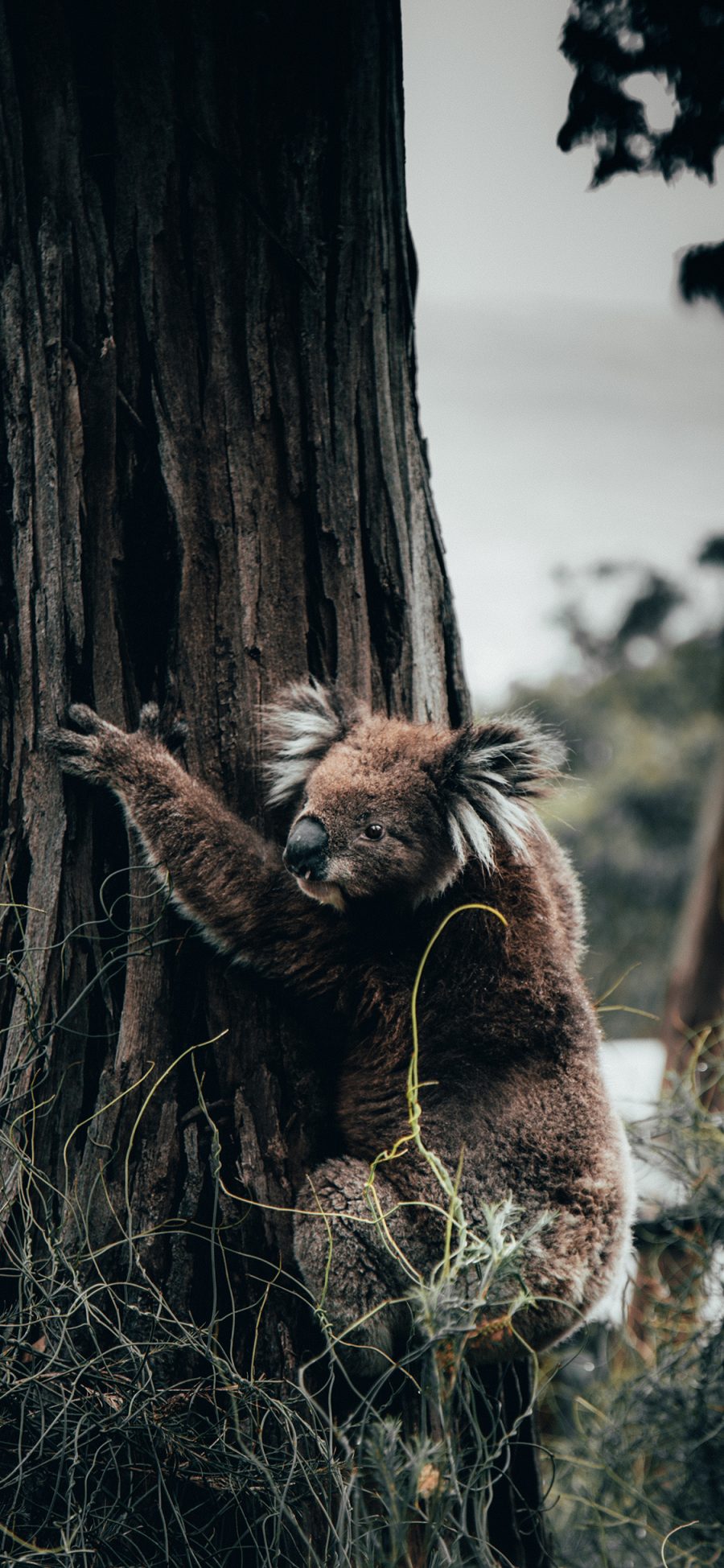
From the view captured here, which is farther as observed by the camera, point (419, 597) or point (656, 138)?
point (419, 597)

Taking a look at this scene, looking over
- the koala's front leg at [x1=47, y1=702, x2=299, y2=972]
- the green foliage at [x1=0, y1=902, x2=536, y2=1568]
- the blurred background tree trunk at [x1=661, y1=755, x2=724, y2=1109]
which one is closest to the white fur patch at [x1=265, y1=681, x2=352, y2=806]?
the koala's front leg at [x1=47, y1=702, x2=299, y2=972]

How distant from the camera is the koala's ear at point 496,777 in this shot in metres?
2.46

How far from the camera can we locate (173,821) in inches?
91.6

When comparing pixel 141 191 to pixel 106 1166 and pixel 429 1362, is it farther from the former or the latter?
pixel 429 1362

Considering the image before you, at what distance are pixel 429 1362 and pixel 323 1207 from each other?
596mm

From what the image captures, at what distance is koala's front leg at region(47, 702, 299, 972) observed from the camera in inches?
90.4

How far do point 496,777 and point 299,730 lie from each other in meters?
0.48

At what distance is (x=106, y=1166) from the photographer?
6.96ft

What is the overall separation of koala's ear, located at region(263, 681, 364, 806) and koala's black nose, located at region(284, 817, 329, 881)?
0.68 feet

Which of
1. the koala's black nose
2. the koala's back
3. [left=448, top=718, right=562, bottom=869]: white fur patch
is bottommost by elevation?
the koala's back

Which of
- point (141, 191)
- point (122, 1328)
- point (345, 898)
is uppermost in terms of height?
point (141, 191)

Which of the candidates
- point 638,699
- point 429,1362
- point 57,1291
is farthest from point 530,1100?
point 638,699

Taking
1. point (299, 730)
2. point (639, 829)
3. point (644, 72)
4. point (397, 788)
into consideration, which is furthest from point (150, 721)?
point (639, 829)

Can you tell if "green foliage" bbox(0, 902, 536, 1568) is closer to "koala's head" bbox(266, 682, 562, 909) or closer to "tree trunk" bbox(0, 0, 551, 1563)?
"tree trunk" bbox(0, 0, 551, 1563)
